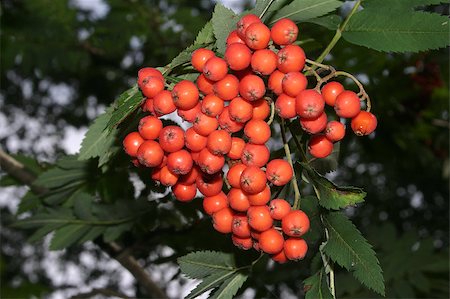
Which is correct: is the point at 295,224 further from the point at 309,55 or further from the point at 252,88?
the point at 309,55

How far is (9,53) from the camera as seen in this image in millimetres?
3162

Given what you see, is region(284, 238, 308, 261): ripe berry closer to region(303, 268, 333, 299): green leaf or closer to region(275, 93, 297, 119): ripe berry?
region(303, 268, 333, 299): green leaf

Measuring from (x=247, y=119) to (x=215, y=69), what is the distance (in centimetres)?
12

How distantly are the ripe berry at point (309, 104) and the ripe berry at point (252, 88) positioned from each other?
73mm

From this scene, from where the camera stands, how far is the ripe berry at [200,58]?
1192 mm

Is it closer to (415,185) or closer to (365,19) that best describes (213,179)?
(365,19)

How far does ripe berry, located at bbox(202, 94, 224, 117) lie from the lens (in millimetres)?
1157

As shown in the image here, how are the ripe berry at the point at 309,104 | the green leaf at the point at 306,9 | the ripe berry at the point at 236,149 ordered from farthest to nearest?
1. the green leaf at the point at 306,9
2. the ripe berry at the point at 236,149
3. the ripe berry at the point at 309,104

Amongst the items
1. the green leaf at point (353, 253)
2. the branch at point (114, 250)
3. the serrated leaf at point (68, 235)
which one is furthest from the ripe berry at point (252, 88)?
the branch at point (114, 250)

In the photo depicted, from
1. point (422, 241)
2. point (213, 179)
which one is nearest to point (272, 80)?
point (213, 179)

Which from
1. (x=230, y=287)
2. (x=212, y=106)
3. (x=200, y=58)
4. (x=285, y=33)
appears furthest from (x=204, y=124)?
(x=230, y=287)

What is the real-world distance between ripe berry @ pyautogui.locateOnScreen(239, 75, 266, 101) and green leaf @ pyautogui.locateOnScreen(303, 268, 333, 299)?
417 millimetres

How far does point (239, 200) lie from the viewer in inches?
47.4

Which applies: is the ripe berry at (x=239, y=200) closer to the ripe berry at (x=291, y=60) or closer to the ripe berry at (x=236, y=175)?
the ripe berry at (x=236, y=175)
